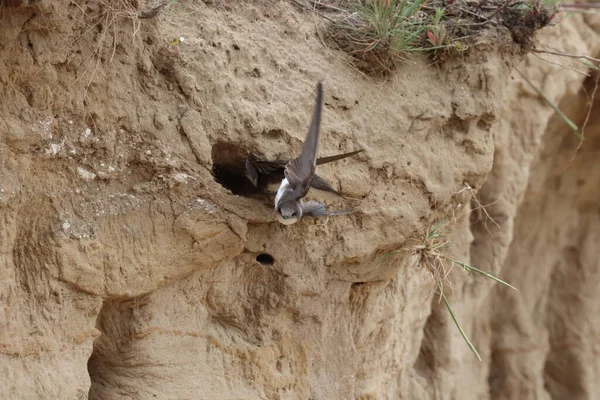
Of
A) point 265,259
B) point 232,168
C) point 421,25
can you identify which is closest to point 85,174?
point 232,168

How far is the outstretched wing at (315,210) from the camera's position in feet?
9.42

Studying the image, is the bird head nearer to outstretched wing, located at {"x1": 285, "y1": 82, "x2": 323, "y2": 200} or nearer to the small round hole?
outstretched wing, located at {"x1": 285, "y1": 82, "x2": 323, "y2": 200}

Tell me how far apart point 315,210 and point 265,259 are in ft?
0.86

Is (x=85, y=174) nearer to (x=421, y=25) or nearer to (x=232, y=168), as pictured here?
(x=232, y=168)

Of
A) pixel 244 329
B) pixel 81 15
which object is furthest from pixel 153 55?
pixel 244 329

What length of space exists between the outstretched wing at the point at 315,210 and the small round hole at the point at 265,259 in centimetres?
22

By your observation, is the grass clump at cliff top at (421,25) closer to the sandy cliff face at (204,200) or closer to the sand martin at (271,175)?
the sandy cliff face at (204,200)

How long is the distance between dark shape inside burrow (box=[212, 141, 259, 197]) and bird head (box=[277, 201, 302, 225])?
194 mm

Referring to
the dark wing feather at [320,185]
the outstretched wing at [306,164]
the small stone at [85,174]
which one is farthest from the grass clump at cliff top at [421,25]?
the small stone at [85,174]

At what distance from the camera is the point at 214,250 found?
2773 millimetres

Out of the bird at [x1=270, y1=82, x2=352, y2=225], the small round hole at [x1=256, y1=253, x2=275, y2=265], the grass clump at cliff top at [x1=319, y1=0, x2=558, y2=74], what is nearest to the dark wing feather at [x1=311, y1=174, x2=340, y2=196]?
the bird at [x1=270, y1=82, x2=352, y2=225]

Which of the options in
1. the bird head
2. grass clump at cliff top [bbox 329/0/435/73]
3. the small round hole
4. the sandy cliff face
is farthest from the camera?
grass clump at cliff top [bbox 329/0/435/73]

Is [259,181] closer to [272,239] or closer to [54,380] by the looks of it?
[272,239]

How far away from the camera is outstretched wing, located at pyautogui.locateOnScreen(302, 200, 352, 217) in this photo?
9.42ft
